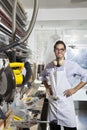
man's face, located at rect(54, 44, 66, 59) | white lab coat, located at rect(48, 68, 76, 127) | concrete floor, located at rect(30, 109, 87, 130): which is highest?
man's face, located at rect(54, 44, 66, 59)

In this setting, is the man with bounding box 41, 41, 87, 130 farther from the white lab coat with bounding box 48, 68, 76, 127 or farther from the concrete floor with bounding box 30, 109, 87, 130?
the concrete floor with bounding box 30, 109, 87, 130

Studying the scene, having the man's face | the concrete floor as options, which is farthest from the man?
the concrete floor

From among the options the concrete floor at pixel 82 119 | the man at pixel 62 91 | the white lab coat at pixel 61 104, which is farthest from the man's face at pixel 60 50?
the concrete floor at pixel 82 119

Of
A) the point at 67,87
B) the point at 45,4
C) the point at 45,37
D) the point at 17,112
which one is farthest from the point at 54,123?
the point at 45,37

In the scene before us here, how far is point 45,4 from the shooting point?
4.01 m

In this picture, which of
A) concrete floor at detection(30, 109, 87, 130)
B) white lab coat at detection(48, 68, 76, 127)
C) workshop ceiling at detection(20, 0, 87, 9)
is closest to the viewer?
white lab coat at detection(48, 68, 76, 127)

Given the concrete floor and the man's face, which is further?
the concrete floor

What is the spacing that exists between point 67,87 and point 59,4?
194cm

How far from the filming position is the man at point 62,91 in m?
2.61

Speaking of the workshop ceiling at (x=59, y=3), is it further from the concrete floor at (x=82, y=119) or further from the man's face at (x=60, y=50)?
the concrete floor at (x=82, y=119)

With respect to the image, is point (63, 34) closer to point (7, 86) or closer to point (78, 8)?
point (78, 8)

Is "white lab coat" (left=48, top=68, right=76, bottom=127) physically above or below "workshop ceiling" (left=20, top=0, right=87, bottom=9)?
below

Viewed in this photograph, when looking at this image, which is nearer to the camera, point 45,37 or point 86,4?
point 86,4

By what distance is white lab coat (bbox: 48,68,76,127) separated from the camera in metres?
2.61
